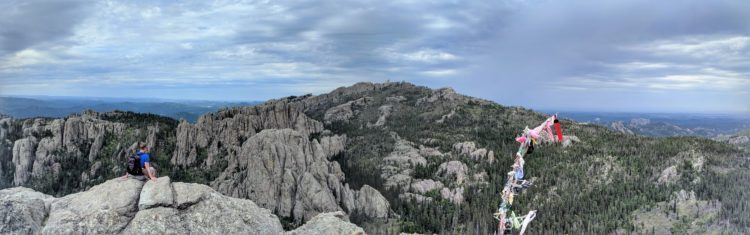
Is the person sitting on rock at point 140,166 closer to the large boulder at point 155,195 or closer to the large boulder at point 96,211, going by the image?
the large boulder at point 155,195

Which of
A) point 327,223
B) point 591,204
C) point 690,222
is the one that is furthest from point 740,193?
point 327,223

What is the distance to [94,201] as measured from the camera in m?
28.7

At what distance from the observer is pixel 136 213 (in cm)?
2861

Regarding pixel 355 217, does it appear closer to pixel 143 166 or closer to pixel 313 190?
pixel 313 190

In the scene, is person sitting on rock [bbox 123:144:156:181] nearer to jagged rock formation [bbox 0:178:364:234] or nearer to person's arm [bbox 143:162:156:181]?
person's arm [bbox 143:162:156:181]

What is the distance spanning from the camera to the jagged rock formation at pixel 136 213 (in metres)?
27.6

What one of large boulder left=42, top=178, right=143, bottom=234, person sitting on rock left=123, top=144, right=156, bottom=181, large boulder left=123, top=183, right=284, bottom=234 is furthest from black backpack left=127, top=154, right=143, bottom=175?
large boulder left=123, top=183, right=284, bottom=234

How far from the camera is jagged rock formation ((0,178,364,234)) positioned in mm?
27609

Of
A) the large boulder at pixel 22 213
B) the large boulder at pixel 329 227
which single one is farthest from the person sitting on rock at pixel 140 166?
the large boulder at pixel 329 227

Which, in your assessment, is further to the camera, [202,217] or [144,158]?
[144,158]

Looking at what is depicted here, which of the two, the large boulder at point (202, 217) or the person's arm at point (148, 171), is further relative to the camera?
the person's arm at point (148, 171)

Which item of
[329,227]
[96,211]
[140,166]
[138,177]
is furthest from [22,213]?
[329,227]

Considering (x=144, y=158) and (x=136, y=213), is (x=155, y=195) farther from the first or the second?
(x=144, y=158)

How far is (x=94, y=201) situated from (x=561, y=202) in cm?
19230
